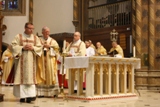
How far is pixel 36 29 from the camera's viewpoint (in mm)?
17812

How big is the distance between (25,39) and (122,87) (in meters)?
2.81

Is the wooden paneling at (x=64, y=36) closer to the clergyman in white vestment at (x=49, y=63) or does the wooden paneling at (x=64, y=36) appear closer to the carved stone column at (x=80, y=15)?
the carved stone column at (x=80, y=15)

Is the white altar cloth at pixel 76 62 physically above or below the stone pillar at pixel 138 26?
below

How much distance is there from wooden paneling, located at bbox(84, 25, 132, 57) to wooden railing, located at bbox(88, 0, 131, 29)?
285 mm

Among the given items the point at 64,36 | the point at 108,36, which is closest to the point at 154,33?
the point at 108,36

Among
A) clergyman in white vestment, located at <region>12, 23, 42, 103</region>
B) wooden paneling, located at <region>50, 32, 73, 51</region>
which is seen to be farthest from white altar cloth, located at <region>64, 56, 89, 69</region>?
wooden paneling, located at <region>50, 32, 73, 51</region>

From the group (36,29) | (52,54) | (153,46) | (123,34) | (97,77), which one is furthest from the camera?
(36,29)

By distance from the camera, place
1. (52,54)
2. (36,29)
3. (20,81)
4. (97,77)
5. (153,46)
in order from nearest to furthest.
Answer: (20,81), (97,77), (52,54), (153,46), (36,29)

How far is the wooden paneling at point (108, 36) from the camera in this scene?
45.4ft

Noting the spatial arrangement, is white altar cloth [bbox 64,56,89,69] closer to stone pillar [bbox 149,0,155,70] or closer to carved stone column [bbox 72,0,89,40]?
stone pillar [bbox 149,0,155,70]

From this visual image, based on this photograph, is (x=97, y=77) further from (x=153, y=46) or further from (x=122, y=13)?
(x=122, y=13)

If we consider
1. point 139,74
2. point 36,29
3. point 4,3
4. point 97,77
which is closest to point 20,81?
point 97,77

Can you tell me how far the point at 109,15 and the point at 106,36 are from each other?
1.05 meters

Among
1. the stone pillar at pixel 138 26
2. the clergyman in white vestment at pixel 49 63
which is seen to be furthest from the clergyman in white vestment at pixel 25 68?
the stone pillar at pixel 138 26
